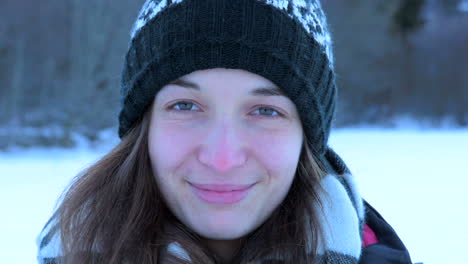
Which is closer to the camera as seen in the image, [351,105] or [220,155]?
[220,155]

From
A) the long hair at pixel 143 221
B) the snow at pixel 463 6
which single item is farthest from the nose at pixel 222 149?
the snow at pixel 463 6

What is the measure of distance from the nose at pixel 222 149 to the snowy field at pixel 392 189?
2.52ft

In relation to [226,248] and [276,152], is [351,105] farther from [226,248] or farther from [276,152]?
[276,152]

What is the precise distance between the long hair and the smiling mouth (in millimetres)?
167

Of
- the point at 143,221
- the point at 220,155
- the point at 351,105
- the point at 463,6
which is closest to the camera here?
the point at 220,155

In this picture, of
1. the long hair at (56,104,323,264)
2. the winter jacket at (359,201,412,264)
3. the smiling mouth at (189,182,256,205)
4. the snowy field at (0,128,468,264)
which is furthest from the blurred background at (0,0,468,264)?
the winter jacket at (359,201,412,264)

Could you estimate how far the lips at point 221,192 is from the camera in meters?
1.30

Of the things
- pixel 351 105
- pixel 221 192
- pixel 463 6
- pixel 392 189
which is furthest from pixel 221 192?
pixel 463 6

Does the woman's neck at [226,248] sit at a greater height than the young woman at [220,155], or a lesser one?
lesser

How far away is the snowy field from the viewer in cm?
343

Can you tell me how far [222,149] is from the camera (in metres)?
1.25

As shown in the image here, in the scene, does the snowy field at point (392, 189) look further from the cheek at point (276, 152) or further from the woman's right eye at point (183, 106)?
the cheek at point (276, 152)

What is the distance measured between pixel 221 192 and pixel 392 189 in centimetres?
439

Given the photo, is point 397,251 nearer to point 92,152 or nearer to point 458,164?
point 458,164
